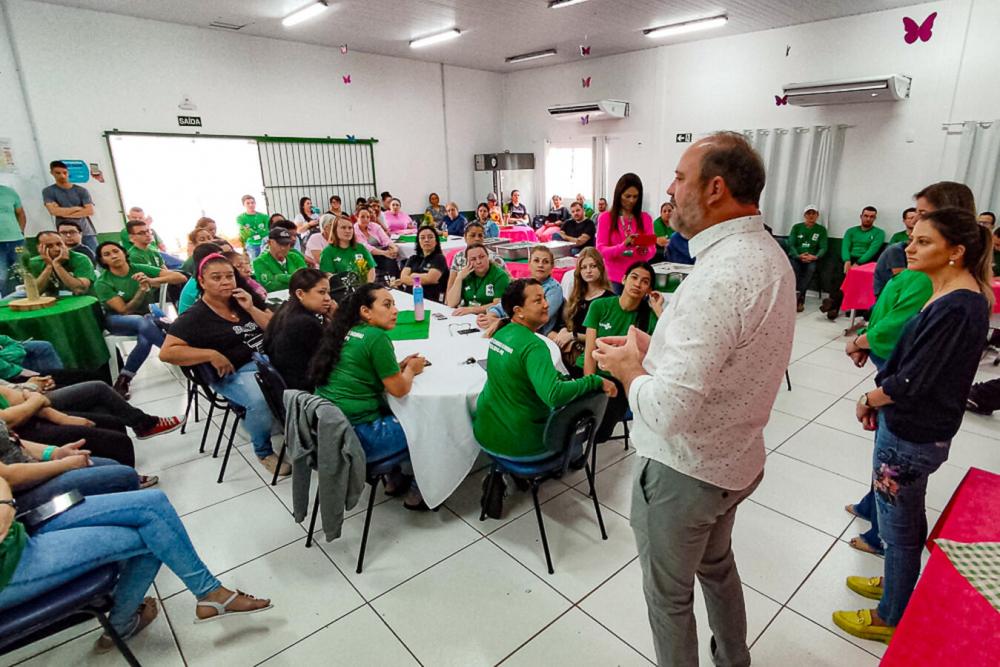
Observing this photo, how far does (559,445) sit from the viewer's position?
7.10 feet

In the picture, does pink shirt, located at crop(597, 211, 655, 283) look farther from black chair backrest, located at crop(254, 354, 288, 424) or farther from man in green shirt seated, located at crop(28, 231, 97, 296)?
man in green shirt seated, located at crop(28, 231, 97, 296)

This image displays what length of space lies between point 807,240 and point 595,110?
156 inches

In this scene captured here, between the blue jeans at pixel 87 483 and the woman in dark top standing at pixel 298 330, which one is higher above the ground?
the woman in dark top standing at pixel 298 330

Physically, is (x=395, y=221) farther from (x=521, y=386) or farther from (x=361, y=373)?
(x=521, y=386)

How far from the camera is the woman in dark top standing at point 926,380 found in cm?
160

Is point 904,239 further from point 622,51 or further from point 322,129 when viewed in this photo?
point 322,129

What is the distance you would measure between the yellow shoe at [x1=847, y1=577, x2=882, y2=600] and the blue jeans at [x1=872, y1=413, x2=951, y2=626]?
0.22 m

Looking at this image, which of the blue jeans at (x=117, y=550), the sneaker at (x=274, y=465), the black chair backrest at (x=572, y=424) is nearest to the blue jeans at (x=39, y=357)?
the sneaker at (x=274, y=465)

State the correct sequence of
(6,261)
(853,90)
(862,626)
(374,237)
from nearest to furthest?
1. (862,626)
2. (6,261)
3. (853,90)
4. (374,237)

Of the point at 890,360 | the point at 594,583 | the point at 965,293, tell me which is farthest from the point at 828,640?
the point at 965,293

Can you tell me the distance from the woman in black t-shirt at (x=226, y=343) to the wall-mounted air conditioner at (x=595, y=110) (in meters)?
7.18

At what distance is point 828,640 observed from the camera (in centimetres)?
187

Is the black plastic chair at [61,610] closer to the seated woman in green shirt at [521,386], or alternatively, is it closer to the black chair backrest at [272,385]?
the black chair backrest at [272,385]

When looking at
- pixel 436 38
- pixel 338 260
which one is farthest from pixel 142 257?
pixel 436 38
